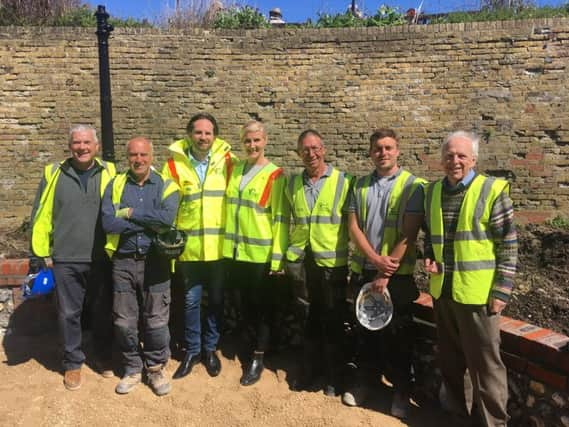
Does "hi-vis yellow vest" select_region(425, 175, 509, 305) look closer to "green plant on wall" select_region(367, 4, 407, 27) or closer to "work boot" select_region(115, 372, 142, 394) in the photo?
"work boot" select_region(115, 372, 142, 394)

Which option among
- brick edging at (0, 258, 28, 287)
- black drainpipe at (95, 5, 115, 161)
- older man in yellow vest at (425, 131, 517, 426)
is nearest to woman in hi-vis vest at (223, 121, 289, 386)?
older man in yellow vest at (425, 131, 517, 426)

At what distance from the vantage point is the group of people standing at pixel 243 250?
9.73 ft

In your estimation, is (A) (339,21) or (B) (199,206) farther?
(A) (339,21)

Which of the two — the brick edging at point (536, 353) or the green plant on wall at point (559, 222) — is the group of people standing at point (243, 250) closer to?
the brick edging at point (536, 353)

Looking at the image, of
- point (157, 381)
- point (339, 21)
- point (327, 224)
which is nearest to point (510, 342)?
point (327, 224)

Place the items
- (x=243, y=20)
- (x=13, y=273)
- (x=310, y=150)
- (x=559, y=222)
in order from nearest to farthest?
(x=310, y=150) < (x=13, y=273) < (x=559, y=222) < (x=243, y=20)

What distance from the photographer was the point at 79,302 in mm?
3494

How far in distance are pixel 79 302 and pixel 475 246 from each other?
286 cm

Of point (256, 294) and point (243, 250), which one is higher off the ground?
point (243, 250)

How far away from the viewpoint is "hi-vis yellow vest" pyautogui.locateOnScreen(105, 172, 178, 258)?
129 inches

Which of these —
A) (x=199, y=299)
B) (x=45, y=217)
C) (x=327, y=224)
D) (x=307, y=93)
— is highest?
(x=307, y=93)

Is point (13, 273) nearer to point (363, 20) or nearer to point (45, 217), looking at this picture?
point (45, 217)

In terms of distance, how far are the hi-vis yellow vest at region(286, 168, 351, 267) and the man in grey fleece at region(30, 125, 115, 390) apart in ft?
5.02

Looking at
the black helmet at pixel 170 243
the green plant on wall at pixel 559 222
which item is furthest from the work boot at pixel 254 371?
the green plant on wall at pixel 559 222
